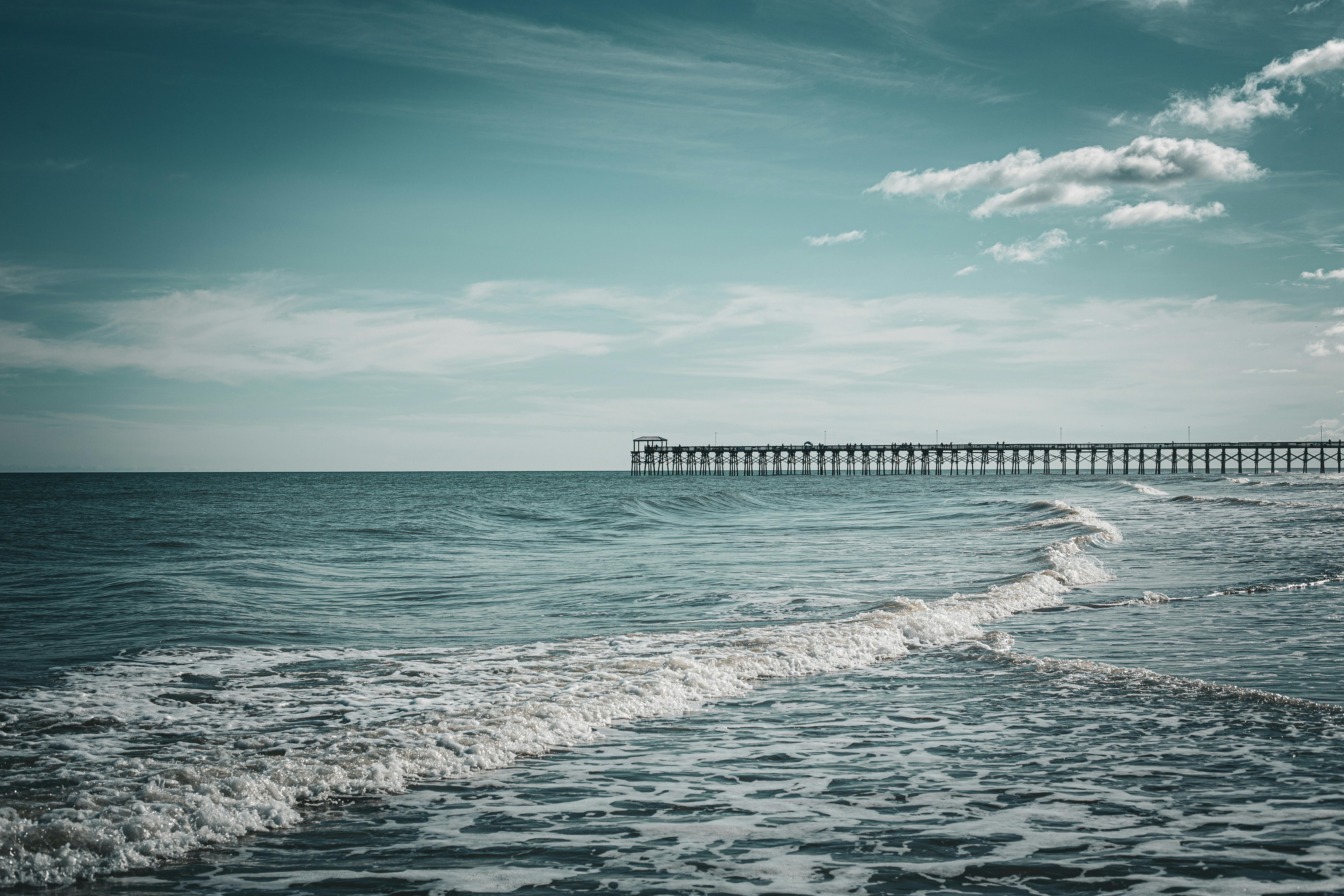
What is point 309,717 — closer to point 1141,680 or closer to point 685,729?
point 685,729

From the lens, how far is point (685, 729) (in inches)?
248

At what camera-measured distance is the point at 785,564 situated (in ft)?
54.4

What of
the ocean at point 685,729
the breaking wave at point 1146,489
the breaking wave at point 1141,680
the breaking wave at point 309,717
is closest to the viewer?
the ocean at point 685,729

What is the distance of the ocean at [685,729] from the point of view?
4008mm

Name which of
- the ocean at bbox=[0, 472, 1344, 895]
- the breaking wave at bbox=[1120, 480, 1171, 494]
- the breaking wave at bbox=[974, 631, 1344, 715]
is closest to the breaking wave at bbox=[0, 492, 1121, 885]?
the ocean at bbox=[0, 472, 1344, 895]

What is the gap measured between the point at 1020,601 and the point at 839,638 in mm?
4071

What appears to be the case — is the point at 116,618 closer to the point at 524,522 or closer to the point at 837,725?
the point at 837,725

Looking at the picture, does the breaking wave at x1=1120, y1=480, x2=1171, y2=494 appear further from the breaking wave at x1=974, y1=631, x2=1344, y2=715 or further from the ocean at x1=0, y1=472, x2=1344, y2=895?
the breaking wave at x1=974, y1=631, x2=1344, y2=715

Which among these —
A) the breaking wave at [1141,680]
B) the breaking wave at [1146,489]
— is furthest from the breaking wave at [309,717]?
the breaking wave at [1146,489]

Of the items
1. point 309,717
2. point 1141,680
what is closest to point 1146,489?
point 1141,680

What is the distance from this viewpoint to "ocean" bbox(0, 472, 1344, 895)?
4.01m

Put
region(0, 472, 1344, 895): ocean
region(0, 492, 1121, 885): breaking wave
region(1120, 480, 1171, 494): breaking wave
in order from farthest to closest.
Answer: region(1120, 480, 1171, 494): breaking wave < region(0, 492, 1121, 885): breaking wave < region(0, 472, 1344, 895): ocean

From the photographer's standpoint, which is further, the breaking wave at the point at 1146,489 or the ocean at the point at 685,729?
the breaking wave at the point at 1146,489

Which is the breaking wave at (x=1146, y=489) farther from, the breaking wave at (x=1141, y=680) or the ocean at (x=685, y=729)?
the breaking wave at (x=1141, y=680)
